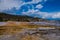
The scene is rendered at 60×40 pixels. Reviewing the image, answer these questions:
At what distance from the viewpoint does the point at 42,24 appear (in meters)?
1.61

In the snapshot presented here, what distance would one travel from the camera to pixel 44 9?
1.64m

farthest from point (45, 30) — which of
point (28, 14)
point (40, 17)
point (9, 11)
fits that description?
point (9, 11)

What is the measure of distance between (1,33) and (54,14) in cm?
75

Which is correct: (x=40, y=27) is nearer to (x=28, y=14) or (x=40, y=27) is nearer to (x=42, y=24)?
(x=42, y=24)

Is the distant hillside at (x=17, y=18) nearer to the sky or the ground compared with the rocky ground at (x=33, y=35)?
nearer to the sky

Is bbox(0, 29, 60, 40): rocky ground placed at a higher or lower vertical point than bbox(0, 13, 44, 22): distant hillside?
lower

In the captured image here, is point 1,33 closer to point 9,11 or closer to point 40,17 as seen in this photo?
point 9,11

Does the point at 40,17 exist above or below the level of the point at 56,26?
above

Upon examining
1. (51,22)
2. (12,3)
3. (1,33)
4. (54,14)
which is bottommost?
(1,33)

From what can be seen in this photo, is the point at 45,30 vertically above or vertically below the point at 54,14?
below

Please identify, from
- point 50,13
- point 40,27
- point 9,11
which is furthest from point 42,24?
point 9,11

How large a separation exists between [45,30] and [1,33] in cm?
58

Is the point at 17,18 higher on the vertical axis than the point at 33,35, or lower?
higher

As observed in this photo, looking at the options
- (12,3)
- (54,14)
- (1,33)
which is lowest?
(1,33)
